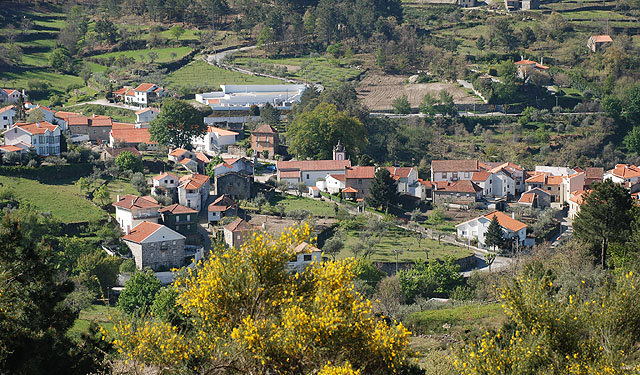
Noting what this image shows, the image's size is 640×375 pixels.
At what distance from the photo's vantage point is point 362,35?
299 feet

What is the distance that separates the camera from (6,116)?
54.5 meters

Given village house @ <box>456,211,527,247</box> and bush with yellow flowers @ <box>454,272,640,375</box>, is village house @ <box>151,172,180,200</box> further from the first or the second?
bush with yellow flowers @ <box>454,272,640,375</box>

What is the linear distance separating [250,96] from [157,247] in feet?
103

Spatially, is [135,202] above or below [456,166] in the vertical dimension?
above

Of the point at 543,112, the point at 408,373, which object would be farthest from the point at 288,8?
the point at 408,373

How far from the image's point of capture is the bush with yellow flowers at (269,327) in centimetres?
1631

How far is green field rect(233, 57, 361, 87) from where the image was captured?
7969 centimetres

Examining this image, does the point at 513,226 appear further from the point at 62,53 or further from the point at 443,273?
the point at 62,53

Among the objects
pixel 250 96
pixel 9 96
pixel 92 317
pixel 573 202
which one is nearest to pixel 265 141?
pixel 250 96

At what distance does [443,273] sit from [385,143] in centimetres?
2549

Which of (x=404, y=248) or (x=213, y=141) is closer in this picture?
(x=404, y=248)

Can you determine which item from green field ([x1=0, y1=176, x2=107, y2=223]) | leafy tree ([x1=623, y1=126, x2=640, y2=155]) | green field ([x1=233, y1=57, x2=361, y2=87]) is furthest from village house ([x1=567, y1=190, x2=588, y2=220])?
green field ([x1=233, y1=57, x2=361, y2=87])

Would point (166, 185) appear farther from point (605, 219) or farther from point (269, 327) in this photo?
point (269, 327)

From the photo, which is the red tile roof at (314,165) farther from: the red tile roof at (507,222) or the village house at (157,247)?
the village house at (157,247)
